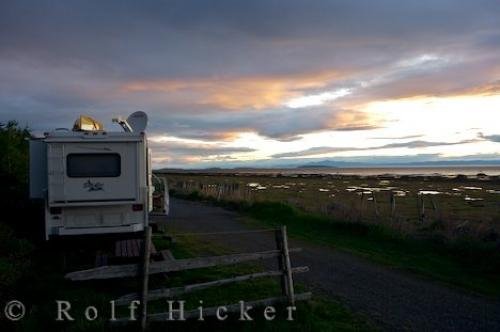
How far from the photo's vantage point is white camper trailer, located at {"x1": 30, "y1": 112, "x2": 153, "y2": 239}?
38.7 feet

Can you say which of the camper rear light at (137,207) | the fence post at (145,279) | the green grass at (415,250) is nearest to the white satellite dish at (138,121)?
the camper rear light at (137,207)

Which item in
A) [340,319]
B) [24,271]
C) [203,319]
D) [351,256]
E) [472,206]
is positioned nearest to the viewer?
[203,319]

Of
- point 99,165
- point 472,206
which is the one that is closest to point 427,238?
point 99,165

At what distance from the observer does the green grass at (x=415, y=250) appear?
1131cm

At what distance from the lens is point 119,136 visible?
39.8 feet

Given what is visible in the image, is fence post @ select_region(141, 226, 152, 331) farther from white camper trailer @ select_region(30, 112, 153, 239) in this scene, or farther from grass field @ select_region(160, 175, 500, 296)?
grass field @ select_region(160, 175, 500, 296)

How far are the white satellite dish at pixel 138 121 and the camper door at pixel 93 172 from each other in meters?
3.05

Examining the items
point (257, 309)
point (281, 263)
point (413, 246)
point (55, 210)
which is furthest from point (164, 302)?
point (413, 246)

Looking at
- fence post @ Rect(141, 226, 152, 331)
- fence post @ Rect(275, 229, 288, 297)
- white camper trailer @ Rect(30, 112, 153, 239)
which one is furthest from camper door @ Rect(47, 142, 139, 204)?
fence post @ Rect(141, 226, 152, 331)

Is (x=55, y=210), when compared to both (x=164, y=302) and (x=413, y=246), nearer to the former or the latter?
(x=164, y=302)

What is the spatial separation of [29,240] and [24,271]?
3107 millimetres

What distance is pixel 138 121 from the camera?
1531cm

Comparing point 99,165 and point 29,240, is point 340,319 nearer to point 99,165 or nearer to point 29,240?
point 99,165

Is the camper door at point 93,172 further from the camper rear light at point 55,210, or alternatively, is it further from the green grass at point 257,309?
the green grass at point 257,309
